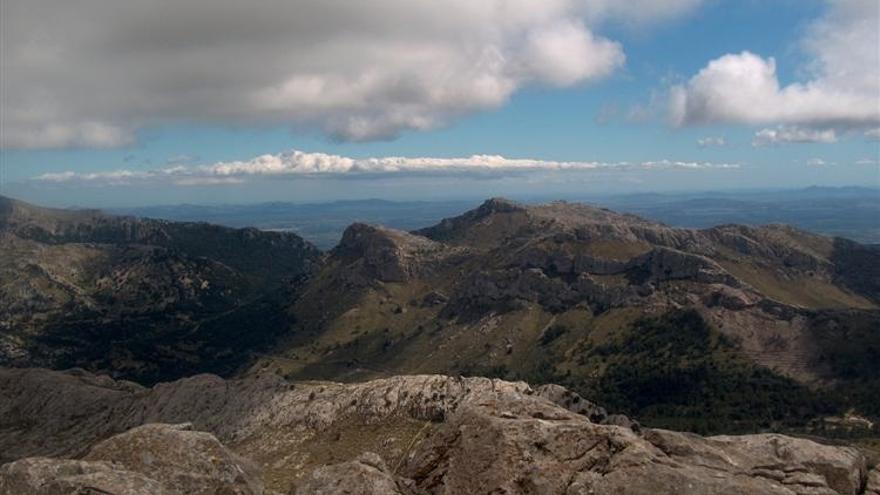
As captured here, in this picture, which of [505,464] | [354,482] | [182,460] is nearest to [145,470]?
[182,460]

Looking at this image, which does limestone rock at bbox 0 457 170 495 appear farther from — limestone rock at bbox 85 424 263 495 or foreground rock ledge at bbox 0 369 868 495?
limestone rock at bbox 85 424 263 495

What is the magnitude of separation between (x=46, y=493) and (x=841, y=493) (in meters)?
43.9

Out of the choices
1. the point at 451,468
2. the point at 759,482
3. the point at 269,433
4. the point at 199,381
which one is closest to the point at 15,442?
the point at 199,381

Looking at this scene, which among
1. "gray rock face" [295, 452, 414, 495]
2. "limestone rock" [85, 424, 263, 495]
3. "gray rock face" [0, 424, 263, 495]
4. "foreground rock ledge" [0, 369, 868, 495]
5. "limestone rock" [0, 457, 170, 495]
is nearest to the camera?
"limestone rock" [0, 457, 170, 495]

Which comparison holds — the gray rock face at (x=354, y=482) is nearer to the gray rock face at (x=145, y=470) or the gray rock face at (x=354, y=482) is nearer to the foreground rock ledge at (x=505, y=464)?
the foreground rock ledge at (x=505, y=464)

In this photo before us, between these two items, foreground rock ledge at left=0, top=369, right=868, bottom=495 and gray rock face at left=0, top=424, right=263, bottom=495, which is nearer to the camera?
gray rock face at left=0, top=424, right=263, bottom=495

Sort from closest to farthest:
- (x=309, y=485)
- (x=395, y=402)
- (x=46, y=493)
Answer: (x=46, y=493), (x=309, y=485), (x=395, y=402)

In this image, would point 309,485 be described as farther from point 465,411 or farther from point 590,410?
point 590,410

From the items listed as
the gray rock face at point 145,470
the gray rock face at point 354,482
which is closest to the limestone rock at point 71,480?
the gray rock face at point 145,470

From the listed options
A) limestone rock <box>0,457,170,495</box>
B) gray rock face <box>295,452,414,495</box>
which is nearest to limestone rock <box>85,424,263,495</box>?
limestone rock <box>0,457,170,495</box>

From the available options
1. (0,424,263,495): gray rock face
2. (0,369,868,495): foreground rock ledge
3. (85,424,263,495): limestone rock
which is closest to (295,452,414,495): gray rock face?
(0,369,868,495): foreground rock ledge

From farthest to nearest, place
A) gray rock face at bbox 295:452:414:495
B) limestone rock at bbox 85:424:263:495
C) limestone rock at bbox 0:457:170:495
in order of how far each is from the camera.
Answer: limestone rock at bbox 85:424:263:495
gray rock face at bbox 295:452:414:495
limestone rock at bbox 0:457:170:495

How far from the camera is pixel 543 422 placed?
3703 centimetres

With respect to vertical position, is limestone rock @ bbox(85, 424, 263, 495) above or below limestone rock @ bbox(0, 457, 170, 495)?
below
